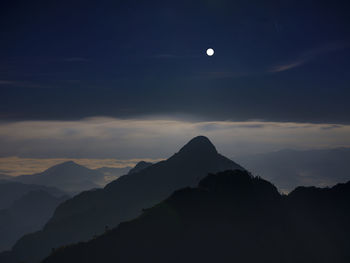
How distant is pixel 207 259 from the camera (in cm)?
11400

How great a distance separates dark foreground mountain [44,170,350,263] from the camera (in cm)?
11356

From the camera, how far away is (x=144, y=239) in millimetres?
115062

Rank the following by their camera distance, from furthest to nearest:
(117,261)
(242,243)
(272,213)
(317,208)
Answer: (317,208)
(272,213)
(242,243)
(117,261)

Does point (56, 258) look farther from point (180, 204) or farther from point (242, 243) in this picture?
point (242, 243)

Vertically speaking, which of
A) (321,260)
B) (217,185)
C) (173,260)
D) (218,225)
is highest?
(217,185)

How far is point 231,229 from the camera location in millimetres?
127312

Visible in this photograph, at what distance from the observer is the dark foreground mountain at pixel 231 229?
373 ft

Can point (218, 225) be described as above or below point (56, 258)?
above

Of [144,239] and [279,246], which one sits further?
[279,246]

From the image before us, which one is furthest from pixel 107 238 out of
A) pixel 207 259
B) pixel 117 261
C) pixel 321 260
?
pixel 321 260

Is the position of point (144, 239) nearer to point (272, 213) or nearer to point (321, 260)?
point (272, 213)

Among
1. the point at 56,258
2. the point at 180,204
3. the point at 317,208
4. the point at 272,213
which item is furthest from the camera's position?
the point at 317,208

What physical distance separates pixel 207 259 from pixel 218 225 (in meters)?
16.3

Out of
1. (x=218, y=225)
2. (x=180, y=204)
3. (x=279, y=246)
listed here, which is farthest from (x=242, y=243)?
(x=180, y=204)
